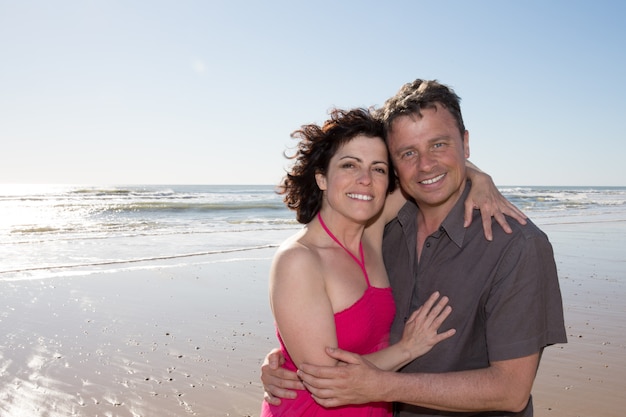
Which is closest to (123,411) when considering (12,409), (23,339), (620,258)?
(12,409)

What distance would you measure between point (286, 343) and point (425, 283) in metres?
0.79

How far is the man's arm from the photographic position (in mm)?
2363

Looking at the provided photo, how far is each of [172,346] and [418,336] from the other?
488 cm

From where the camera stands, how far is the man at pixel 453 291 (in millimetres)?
2371

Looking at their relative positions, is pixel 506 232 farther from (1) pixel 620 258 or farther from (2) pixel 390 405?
(1) pixel 620 258

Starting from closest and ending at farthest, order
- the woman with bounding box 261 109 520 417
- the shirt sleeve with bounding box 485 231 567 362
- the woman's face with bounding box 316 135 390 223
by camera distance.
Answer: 1. the shirt sleeve with bounding box 485 231 567 362
2. the woman with bounding box 261 109 520 417
3. the woman's face with bounding box 316 135 390 223

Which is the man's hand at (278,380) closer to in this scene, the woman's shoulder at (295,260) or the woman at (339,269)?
the woman at (339,269)

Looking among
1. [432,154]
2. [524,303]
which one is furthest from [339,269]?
[524,303]

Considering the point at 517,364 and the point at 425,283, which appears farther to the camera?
the point at 425,283

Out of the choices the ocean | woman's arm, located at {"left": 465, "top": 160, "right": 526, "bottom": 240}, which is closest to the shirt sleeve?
woman's arm, located at {"left": 465, "top": 160, "right": 526, "bottom": 240}

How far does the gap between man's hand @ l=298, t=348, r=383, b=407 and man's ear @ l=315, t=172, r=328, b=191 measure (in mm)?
1048

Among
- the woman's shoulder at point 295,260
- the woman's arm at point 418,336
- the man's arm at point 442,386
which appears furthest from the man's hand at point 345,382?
the woman's shoulder at point 295,260

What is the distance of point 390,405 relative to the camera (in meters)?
3.06

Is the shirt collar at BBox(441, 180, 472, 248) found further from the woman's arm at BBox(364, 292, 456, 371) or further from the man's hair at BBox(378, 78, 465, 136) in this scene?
the man's hair at BBox(378, 78, 465, 136)
